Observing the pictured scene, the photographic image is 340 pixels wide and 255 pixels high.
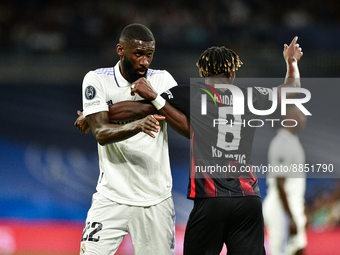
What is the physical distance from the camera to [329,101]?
6379 millimetres

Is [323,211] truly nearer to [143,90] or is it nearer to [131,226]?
[131,226]

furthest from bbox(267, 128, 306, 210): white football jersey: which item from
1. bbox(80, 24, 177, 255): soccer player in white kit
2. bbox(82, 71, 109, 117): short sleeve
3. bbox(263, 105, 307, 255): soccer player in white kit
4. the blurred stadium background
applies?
bbox(82, 71, 109, 117): short sleeve

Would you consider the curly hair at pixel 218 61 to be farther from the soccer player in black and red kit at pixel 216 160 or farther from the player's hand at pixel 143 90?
the player's hand at pixel 143 90

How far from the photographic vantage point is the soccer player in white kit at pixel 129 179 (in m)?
2.69

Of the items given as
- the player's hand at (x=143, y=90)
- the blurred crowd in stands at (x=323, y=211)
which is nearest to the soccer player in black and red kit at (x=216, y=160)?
the player's hand at (x=143, y=90)

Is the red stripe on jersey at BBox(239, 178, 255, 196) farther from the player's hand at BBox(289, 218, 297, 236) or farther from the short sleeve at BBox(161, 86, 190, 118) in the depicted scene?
the player's hand at BBox(289, 218, 297, 236)

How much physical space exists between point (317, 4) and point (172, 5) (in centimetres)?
287

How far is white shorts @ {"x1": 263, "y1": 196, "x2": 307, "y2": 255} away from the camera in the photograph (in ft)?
16.6

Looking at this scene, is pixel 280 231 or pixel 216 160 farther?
pixel 280 231

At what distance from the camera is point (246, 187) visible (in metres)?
2.54

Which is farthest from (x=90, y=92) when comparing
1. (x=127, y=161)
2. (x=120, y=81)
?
(x=127, y=161)

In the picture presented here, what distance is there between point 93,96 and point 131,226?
935 millimetres

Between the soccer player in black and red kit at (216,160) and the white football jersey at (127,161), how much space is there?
177 mm

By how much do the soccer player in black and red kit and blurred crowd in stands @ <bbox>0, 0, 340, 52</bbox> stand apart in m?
4.64
